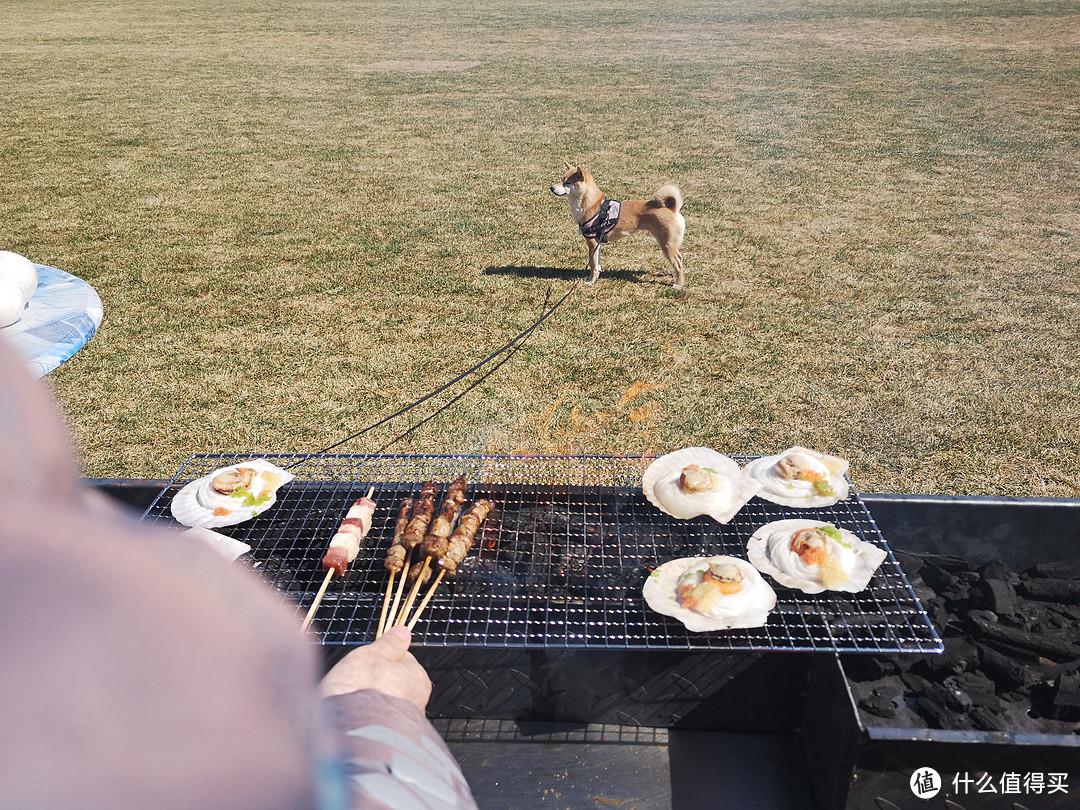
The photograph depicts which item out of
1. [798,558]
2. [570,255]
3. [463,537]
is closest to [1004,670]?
[798,558]

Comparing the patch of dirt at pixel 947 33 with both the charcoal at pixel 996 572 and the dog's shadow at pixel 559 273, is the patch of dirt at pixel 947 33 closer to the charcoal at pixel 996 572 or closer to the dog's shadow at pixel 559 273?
the dog's shadow at pixel 559 273

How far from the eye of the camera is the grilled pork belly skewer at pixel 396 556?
3274 millimetres

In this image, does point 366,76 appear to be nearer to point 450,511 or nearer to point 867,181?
point 867,181

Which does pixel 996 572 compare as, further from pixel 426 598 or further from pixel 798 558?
pixel 426 598

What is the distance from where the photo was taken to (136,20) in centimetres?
2969

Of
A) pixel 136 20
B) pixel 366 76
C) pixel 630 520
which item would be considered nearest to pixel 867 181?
pixel 630 520

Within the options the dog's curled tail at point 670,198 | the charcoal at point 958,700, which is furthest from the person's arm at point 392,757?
the dog's curled tail at point 670,198

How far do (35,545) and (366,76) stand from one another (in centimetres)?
2268

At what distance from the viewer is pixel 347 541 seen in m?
3.64

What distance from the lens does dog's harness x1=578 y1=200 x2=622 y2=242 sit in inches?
320

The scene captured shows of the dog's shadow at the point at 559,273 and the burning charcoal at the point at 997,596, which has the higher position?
the burning charcoal at the point at 997,596

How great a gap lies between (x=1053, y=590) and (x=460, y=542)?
113 inches

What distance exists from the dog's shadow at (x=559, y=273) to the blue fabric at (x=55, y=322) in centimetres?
538

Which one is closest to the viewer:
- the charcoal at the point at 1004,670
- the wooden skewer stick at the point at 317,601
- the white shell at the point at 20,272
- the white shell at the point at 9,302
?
the wooden skewer stick at the point at 317,601
